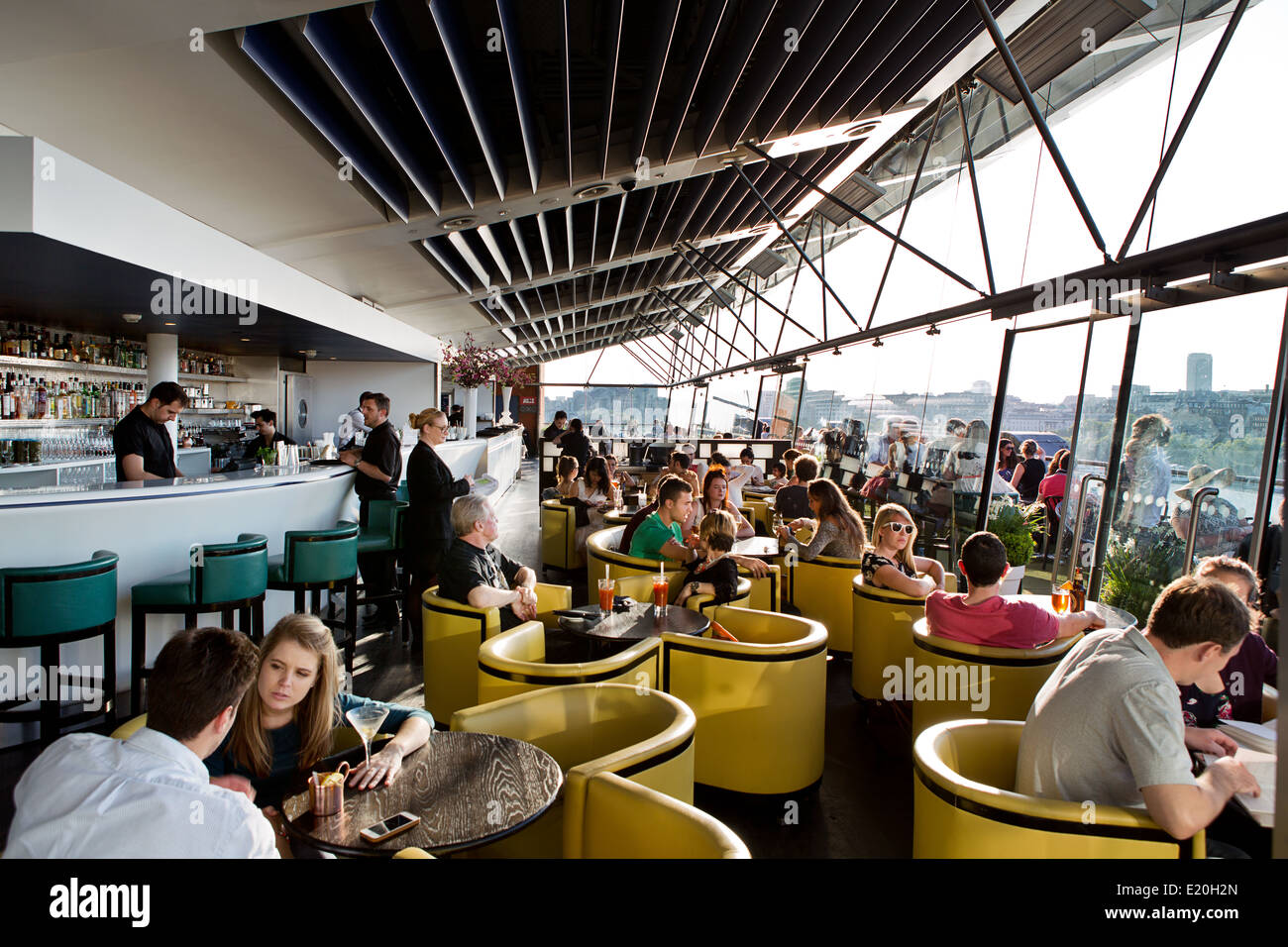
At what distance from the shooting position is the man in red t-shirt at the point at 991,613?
310cm

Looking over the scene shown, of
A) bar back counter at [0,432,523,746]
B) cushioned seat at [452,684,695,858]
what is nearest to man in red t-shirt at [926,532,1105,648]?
cushioned seat at [452,684,695,858]

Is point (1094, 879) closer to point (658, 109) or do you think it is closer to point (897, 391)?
point (658, 109)

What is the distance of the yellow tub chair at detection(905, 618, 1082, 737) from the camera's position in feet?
10.3

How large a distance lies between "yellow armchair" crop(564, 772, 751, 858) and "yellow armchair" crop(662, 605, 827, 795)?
1274 mm

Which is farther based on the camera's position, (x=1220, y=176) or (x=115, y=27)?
(x=1220, y=176)

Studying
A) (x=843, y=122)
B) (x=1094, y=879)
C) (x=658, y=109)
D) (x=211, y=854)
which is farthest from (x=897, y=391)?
(x=211, y=854)

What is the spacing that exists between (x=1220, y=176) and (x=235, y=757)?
16.4 feet

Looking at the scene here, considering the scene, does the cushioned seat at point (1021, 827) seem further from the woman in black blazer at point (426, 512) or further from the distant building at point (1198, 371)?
the woman in black blazer at point (426, 512)

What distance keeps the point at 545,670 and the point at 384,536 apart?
3461mm

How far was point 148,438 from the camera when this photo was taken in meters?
4.64

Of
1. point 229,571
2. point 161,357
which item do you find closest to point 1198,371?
point 229,571

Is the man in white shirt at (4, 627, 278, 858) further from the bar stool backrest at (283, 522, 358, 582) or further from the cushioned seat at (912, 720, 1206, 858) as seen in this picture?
the bar stool backrest at (283, 522, 358, 582)

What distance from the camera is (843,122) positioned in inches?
258
